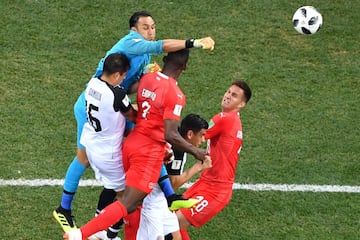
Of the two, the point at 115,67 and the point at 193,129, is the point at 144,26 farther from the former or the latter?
the point at 193,129

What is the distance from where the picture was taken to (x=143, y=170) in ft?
28.4

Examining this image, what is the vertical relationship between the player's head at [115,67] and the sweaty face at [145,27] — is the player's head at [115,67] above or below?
below

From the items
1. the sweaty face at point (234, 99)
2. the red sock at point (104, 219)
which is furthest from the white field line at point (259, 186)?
the red sock at point (104, 219)

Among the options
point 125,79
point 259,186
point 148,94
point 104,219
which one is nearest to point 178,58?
point 148,94

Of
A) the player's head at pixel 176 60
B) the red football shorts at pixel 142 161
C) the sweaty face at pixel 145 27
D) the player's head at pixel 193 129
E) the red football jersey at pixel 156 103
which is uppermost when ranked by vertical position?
the sweaty face at pixel 145 27

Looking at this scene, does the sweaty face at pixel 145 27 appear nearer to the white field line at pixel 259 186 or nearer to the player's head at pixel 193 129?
the player's head at pixel 193 129

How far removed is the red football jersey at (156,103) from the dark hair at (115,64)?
0.31 metres

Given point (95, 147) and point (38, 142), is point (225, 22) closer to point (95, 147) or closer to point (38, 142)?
point (38, 142)

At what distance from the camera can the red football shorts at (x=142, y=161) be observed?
28.3 ft

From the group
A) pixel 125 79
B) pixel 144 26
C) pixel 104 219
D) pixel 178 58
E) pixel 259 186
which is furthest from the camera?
pixel 259 186

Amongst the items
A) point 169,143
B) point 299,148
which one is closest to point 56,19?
point 299,148

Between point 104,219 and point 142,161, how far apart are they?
0.67m

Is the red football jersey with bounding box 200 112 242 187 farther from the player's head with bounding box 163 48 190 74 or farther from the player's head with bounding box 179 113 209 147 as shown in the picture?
the player's head with bounding box 163 48 190 74

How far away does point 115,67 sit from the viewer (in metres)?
8.48
